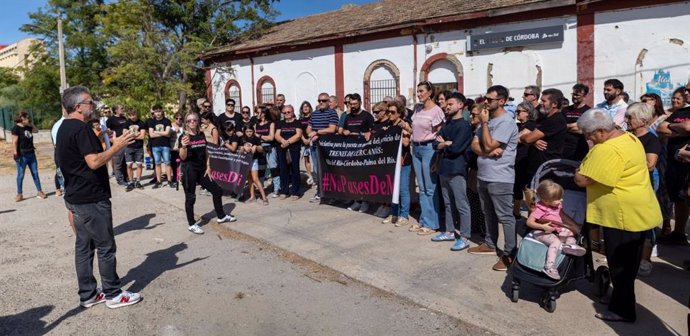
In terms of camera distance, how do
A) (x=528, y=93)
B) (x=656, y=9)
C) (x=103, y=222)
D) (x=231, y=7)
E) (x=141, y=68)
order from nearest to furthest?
(x=103, y=222), (x=528, y=93), (x=656, y=9), (x=141, y=68), (x=231, y=7)

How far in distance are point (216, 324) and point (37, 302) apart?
6.59ft

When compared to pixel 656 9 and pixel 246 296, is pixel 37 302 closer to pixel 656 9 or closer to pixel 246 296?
pixel 246 296

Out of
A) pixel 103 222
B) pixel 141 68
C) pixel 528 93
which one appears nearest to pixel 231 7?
pixel 141 68

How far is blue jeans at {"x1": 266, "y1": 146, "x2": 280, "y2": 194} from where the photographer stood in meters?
9.40

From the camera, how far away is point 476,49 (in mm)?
14164

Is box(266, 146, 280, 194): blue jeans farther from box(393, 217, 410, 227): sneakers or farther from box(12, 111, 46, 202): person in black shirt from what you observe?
box(12, 111, 46, 202): person in black shirt

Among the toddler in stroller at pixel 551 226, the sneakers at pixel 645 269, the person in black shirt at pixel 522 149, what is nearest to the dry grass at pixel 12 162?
the person in black shirt at pixel 522 149

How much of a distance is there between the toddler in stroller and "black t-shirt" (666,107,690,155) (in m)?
2.29

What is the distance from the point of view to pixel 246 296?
4.85 metres

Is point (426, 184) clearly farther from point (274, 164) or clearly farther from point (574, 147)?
point (274, 164)

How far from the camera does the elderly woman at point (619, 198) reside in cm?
385

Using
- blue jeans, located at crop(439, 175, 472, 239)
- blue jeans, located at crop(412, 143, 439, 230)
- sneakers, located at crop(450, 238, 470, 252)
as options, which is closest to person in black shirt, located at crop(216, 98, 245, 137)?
blue jeans, located at crop(412, 143, 439, 230)

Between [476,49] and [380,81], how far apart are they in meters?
3.78

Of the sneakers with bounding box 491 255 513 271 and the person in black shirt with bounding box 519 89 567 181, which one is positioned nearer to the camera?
the sneakers with bounding box 491 255 513 271
